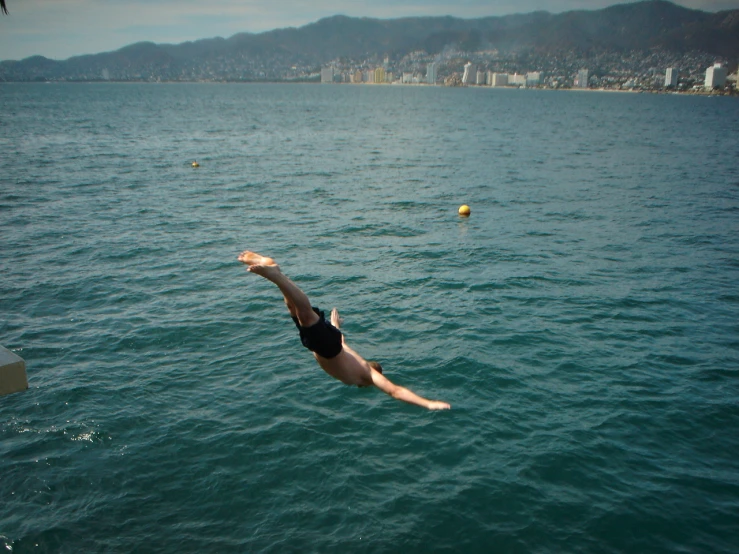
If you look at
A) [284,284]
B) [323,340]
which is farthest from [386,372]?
[284,284]

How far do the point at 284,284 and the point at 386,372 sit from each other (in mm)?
10755

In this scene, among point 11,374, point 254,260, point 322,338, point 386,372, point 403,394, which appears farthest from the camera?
point 386,372

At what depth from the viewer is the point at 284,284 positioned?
372 inches

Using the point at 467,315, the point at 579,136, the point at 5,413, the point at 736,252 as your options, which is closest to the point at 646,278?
the point at 736,252

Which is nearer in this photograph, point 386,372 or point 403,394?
point 403,394

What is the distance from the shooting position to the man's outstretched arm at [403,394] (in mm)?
9328

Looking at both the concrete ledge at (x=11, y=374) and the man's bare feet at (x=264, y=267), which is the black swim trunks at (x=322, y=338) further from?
the concrete ledge at (x=11, y=374)

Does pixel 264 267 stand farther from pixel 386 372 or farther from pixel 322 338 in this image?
pixel 386 372

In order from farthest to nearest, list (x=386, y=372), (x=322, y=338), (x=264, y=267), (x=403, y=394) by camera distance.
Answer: (x=386, y=372) → (x=322, y=338) → (x=403, y=394) → (x=264, y=267)

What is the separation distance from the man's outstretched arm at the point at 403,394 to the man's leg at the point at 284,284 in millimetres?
1533

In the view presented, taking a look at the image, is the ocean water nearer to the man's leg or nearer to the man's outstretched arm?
Answer: the man's outstretched arm

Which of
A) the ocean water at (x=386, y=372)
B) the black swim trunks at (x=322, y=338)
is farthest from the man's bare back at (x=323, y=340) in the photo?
the ocean water at (x=386, y=372)

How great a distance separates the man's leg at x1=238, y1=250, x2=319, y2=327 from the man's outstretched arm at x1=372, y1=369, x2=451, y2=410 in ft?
5.03

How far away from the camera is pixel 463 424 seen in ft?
55.5
